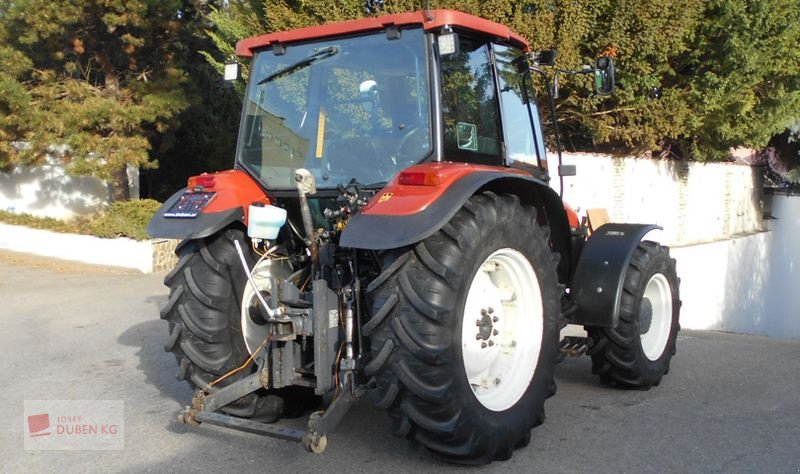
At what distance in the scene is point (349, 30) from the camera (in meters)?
4.48

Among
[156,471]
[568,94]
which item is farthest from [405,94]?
[568,94]

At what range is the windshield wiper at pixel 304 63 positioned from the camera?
4609 millimetres

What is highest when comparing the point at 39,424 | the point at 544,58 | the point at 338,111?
the point at 544,58

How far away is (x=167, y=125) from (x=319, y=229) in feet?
40.4

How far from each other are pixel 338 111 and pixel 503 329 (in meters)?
1.61

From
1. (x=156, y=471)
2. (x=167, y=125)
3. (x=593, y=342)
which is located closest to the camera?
(x=156, y=471)

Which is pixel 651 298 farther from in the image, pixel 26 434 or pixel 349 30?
pixel 26 434

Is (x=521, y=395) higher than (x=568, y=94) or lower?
lower

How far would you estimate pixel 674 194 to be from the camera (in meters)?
16.1

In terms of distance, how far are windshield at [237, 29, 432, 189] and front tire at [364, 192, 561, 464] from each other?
2.06ft

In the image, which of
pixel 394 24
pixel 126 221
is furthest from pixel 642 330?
pixel 126 221

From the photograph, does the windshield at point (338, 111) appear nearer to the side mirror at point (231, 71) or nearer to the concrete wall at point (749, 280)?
the side mirror at point (231, 71)

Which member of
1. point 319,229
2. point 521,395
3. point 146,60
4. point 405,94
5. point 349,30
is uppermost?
point 146,60

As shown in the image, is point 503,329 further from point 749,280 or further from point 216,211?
point 749,280
